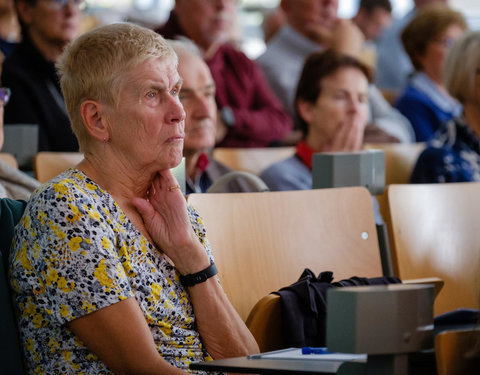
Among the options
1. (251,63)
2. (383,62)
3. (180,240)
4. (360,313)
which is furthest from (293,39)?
(360,313)

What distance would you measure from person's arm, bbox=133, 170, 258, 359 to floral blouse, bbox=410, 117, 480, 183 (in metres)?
1.66

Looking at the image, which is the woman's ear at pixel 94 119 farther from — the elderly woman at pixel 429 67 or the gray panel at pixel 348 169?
the elderly woman at pixel 429 67

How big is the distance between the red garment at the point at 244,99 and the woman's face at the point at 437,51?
2.80ft

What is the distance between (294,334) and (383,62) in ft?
15.6

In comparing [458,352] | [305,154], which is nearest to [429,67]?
[305,154]

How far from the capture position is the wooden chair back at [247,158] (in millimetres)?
3260

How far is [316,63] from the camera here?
3.48m

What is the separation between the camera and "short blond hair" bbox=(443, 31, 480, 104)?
3.49 metres

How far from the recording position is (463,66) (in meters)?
3.53

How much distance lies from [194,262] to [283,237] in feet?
1.54

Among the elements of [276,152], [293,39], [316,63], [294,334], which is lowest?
[294,334]

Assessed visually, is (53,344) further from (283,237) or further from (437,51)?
(437,51)

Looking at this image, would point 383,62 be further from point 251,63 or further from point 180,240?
point 180,240

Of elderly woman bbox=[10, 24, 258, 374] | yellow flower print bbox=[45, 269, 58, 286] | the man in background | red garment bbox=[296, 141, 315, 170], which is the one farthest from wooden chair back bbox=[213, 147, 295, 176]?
the man in background
